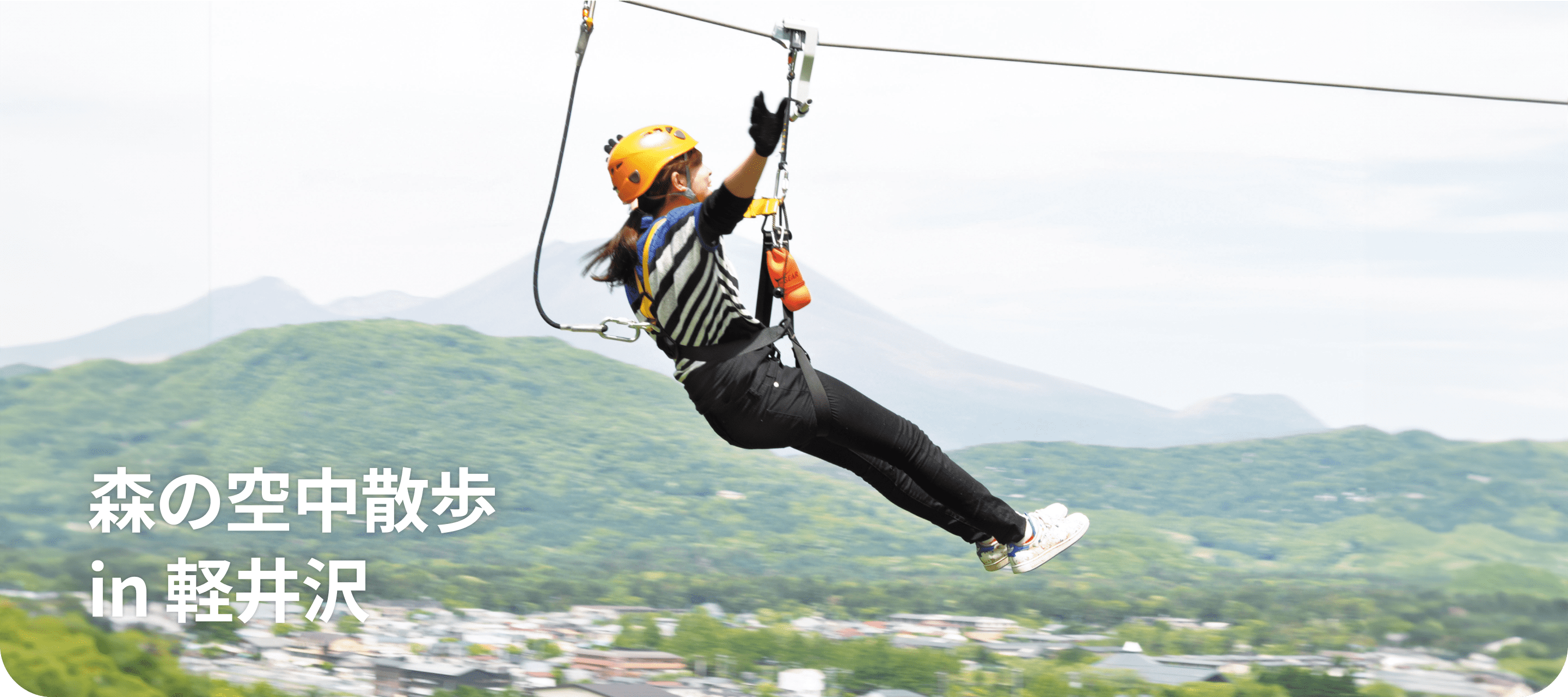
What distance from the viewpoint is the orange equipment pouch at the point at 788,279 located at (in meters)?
3.46

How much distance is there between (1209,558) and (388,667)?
55.0 feet

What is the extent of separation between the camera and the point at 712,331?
3480 millimetres

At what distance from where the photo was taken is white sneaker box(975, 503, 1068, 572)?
3.97 metres

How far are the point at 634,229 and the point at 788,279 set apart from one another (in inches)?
20.1

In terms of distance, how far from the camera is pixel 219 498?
285 inches

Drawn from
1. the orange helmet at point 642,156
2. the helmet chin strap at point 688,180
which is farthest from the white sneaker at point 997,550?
the orange helmet at point 642,156

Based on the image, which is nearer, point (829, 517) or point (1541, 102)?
point (1541, 102)

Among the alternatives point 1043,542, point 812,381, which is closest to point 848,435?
point 812,381

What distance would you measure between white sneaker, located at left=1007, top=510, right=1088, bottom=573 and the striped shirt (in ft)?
4.11

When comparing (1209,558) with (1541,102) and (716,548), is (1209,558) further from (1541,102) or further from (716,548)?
(1541,102)

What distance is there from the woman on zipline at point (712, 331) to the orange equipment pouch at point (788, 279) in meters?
0.12

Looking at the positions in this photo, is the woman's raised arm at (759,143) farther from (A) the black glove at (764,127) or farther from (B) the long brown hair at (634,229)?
(B) the long brown hair at (634,229)

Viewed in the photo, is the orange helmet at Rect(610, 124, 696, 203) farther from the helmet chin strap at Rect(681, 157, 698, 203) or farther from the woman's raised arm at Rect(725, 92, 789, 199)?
the woman's raised arm at Rect(725, 92, 789, 199)

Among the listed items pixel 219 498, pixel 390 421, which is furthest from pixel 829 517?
pixel 219 498
